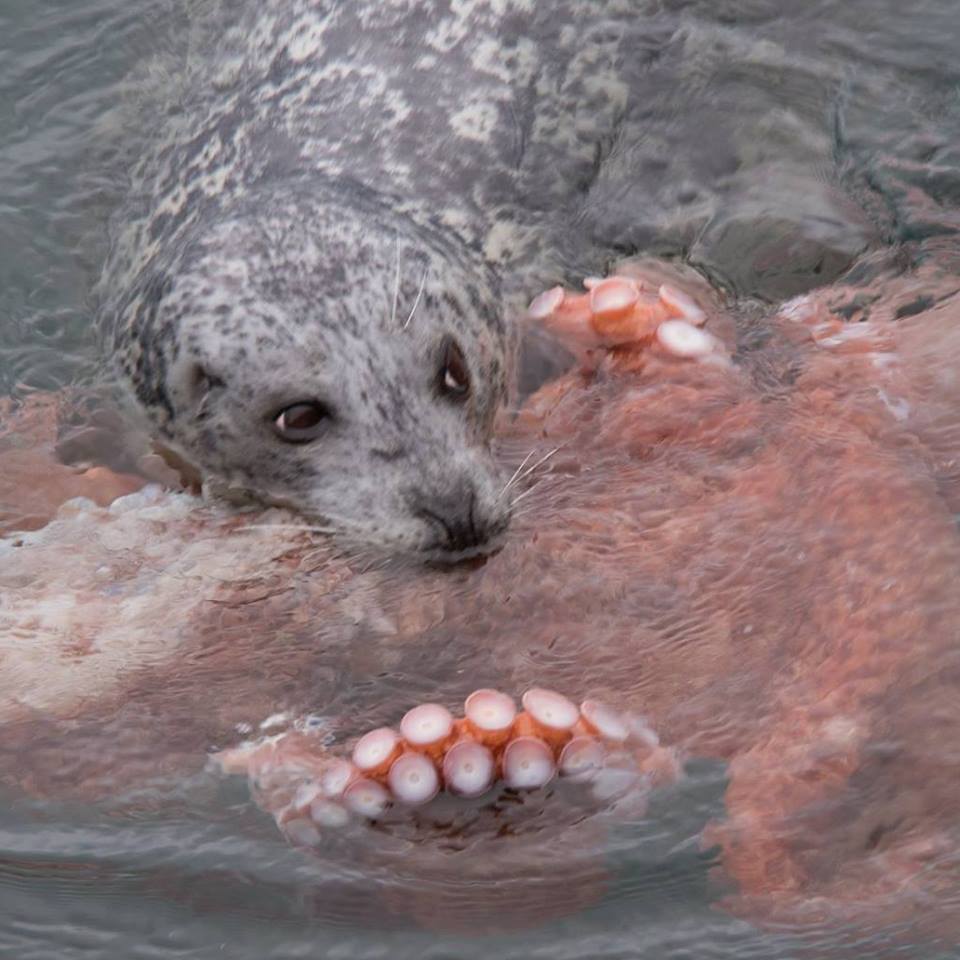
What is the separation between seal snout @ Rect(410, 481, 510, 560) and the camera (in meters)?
3.74

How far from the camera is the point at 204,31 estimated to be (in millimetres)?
6219

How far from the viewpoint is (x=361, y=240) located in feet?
14.2

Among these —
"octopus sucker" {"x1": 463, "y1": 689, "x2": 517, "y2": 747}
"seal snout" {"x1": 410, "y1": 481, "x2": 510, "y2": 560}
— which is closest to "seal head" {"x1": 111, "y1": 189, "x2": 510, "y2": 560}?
"seal snout" {"x1": 410, "y1": 481, "x2": 510, "y2": 560}

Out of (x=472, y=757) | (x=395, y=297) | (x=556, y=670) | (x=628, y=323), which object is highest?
(x=395, y=297)

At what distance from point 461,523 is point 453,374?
1.80 feet

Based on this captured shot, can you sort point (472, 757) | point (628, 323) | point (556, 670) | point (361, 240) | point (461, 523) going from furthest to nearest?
1. point (361, 240)
2. point (628, 323)
3. point (461, 523)
4. point (556, 670)
5. point (472, 757)

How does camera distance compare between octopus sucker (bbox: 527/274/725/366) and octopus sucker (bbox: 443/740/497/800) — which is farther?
octopus sucker (bbox: 527/274/725/366)

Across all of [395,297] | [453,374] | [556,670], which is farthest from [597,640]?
[395,297]

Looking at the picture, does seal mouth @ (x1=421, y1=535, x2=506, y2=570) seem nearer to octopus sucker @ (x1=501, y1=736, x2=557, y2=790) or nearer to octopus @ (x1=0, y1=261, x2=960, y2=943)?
octopus @ (x1=0, y1=261, x2=960, y2=943)

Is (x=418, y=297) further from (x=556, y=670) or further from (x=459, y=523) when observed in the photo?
(x=556, y=670)

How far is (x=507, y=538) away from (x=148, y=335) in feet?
4.34

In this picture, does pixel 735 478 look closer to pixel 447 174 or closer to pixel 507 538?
pixel 507 538

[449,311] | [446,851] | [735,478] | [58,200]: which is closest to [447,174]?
[449,311]

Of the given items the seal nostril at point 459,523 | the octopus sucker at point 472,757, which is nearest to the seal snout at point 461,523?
the seal nostril at point 459,523
